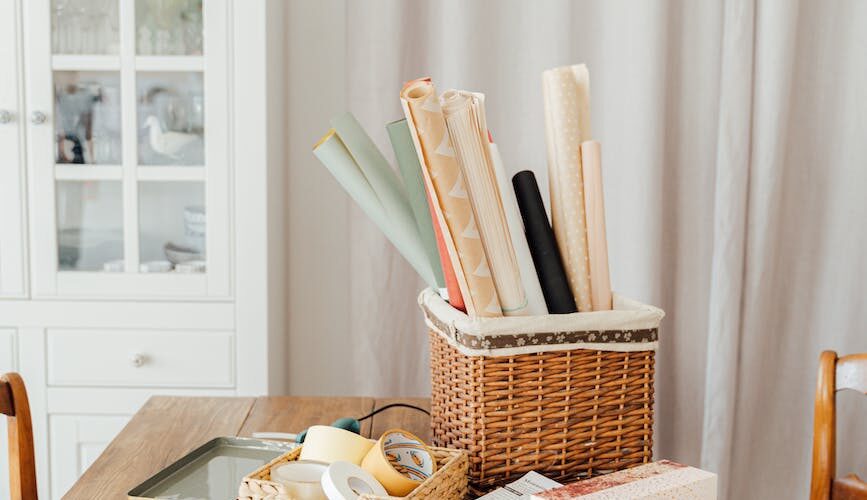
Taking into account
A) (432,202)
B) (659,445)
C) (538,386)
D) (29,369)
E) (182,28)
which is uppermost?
(182,28)

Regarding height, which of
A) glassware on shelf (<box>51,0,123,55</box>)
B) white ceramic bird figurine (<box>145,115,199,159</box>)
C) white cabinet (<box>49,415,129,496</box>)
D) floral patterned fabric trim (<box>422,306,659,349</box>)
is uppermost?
glassware on shelf (<box>51,0,123,55</box>)

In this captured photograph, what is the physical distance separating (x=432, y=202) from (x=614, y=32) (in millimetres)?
1283

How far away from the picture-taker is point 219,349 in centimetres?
180

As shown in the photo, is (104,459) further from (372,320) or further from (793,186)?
(793,186)

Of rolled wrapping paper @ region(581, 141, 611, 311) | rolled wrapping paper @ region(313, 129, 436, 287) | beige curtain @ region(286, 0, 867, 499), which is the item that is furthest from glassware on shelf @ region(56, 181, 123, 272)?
rolled wrapping paper @ region(581, 141, 611, 311)

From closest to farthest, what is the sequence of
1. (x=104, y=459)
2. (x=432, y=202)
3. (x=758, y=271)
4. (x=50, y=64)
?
1. (x=432, y=202)
2. (x=104, y=459)
3. (x=50, y=64)
4. (x=758, y=271)

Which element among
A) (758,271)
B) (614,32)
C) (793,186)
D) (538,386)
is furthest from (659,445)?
(538,386)

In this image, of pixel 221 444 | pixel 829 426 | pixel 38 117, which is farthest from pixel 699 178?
pixel 38 117

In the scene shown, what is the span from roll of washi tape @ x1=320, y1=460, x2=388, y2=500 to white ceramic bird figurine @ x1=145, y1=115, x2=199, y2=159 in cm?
118

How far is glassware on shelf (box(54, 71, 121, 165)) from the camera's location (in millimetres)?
1763

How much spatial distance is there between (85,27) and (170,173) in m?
0.35

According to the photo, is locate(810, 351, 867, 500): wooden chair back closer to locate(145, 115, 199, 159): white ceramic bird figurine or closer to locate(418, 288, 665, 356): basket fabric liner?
locate(418, 288, 665, 356): basket fabric liner

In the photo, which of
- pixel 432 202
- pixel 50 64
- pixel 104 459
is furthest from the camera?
pixel 50 64

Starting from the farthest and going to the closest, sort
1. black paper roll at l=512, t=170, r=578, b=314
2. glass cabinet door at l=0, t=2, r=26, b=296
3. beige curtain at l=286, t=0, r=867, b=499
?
beige curtain at l=286, t=0, r=867, b=499 < glass cabinet door at l=0, t=2, r=26, b=296 < black paper roll at l=512, t=170, r=578, b=314
